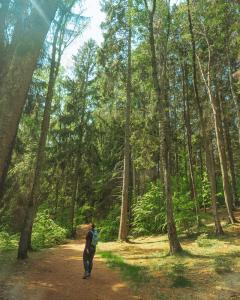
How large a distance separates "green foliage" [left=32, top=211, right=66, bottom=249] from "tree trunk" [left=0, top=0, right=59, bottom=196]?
43.9 feet

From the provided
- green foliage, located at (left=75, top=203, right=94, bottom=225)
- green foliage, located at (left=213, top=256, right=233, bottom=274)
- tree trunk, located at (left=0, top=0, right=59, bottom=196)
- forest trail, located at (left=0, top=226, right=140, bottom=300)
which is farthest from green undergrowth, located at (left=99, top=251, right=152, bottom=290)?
green foliage, located at (left=75, top=203, right=94, bottom=225)

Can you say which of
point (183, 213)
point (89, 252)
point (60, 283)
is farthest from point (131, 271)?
point (183, 213)

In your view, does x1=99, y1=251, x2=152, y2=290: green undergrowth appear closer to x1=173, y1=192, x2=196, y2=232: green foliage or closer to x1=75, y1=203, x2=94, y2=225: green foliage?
x1=173, y1=192, x2=196, y2=232: green foliage

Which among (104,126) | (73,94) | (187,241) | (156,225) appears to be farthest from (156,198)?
(73,94)

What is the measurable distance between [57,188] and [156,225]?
9.56 m

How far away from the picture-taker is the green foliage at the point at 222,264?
9.23 m

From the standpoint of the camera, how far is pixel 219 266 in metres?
9.68

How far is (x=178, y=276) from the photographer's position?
30.2 feet

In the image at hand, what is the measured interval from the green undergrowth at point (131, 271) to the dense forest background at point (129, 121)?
6.65 ft

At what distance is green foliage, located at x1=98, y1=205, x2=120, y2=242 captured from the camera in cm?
2052

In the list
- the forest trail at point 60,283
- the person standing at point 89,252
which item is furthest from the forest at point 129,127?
the person standing at point 89,252

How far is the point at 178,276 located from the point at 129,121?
1111 cm

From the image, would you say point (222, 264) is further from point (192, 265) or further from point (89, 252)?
point (89, 252)

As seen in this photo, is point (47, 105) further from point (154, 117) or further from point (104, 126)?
point (104, 126)
